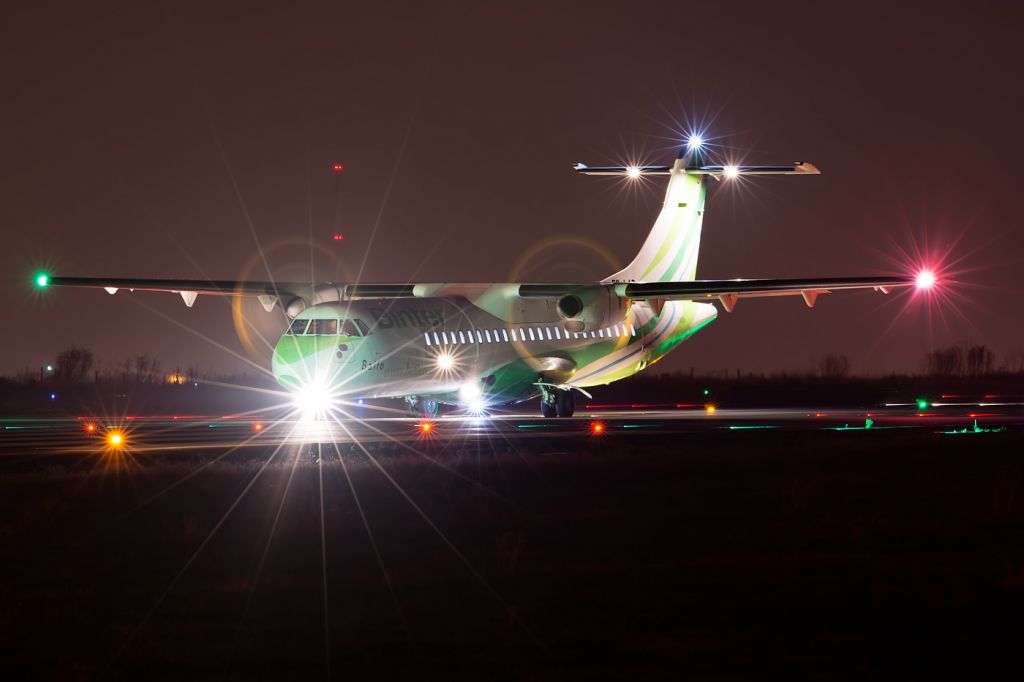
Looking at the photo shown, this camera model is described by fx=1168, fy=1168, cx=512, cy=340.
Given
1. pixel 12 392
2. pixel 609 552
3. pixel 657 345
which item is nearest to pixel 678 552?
pixel 609 552

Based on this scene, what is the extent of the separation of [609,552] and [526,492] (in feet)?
16.8

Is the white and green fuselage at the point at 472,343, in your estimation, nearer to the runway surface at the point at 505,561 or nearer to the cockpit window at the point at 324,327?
the cockpit window at the point at 324,327

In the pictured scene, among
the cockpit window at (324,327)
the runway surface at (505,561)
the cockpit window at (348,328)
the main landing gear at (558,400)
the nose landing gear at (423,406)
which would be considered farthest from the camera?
→ the main landing gear at (558,400)

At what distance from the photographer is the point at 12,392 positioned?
6241 cm

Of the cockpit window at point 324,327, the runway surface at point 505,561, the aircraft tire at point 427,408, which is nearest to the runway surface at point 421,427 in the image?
the aircraft tire at point 427,408

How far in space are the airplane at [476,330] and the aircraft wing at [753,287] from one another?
0.04 m

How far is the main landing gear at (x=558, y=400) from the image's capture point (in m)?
40.1

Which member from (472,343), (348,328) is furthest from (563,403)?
(348,328)

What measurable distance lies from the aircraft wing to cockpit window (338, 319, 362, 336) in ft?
32.7

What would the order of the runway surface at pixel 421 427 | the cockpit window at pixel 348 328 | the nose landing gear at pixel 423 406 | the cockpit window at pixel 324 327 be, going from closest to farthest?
the runway surface at pixel 421 427
the cockpit window at pixel 324 327
the cockpit window at pixel 348 328
the nose landing gear at pixel 423 406

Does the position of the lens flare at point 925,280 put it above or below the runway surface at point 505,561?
above

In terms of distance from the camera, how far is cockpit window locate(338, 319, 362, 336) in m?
33.5

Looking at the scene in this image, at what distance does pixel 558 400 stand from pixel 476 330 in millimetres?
4585

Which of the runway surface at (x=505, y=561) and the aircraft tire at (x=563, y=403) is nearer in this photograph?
the runway surface at (x=505, y=561)
